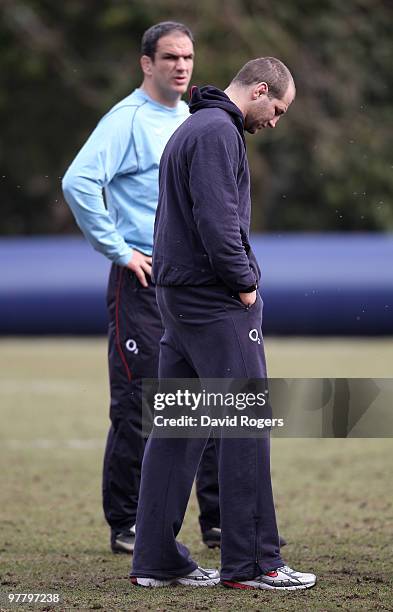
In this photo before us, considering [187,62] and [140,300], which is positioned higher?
[187,62]

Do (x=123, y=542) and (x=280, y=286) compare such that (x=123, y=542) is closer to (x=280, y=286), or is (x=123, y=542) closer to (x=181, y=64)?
(x=181, y=64)

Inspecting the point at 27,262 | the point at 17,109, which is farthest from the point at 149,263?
the point at 17,109

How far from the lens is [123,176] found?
5.82 metres

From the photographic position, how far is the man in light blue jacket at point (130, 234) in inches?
225

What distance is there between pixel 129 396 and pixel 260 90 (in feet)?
5.43

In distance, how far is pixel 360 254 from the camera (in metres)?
15.3

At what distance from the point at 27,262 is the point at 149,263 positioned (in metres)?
10.4

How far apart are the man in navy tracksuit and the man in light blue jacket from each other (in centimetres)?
89

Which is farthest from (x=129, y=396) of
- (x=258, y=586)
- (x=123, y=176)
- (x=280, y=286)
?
(x=280, y=286)

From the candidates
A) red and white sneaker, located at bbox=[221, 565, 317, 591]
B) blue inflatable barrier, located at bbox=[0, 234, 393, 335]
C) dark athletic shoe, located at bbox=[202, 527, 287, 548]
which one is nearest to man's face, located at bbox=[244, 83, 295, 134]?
red and white sneaker, located at bbox=[221, 565, 317, 591]

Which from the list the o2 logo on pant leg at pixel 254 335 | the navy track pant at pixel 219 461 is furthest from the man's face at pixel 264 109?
the o2 logo on pant leg at pixel 254 335

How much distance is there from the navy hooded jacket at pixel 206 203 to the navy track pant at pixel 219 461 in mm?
97

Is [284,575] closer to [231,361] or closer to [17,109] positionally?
[231,361]

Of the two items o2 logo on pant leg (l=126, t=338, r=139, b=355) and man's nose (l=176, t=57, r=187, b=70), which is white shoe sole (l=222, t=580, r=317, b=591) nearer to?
o2 logo on pant leg (l=126, t=338, r=139, b=355)
